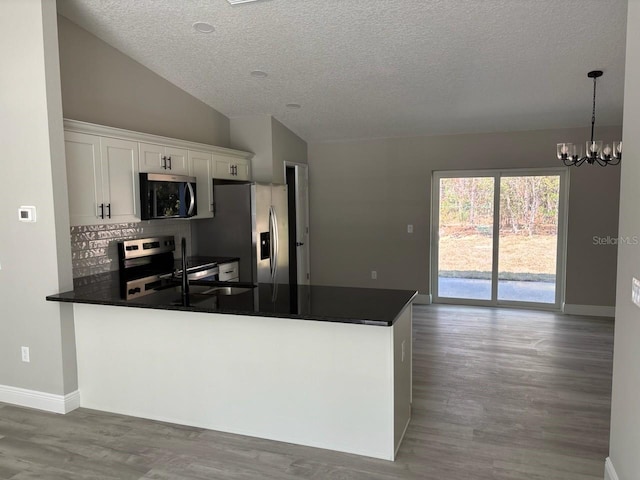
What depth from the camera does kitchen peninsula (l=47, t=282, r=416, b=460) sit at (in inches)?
105

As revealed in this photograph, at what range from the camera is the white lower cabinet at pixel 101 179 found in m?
3.51

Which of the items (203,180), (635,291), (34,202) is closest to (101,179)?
(34,202)

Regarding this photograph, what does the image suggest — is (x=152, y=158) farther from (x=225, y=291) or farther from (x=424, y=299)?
(x=424, y=299)

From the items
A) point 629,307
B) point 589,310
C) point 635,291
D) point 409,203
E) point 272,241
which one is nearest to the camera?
point 635,291

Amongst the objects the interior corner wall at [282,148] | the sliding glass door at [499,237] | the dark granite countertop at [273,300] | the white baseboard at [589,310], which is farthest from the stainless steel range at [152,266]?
the white baseboard at [589,310]

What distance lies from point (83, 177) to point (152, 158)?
793 millimetres

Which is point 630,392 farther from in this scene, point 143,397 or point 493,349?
point 143,397

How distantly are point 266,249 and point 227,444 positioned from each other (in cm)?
270

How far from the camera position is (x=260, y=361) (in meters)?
2.90

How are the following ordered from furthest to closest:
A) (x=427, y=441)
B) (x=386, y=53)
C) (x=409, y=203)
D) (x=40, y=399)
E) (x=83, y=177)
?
(x=409, y=203) < (x=386, y=53) < (x=83, y=177) < (x=40, y=399) < (x=427, y=441)

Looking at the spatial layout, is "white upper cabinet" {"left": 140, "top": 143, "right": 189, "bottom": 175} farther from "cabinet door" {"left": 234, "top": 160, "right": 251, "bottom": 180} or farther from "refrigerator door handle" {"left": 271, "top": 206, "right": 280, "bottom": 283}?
"refrigerator door handle" {"left": 271, "top": 206, "right": 280, "bottom": 283}

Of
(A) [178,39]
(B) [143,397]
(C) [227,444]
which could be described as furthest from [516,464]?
(A) [178,39]

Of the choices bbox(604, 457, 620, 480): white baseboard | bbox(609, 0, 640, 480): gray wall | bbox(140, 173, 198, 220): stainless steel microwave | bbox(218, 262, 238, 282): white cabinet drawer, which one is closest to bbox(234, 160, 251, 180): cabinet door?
bbox(140, 173, 198, 220): stainless steel microwave

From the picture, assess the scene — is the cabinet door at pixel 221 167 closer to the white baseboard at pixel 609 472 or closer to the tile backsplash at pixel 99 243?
the tile backsplash at pixel 99 243
